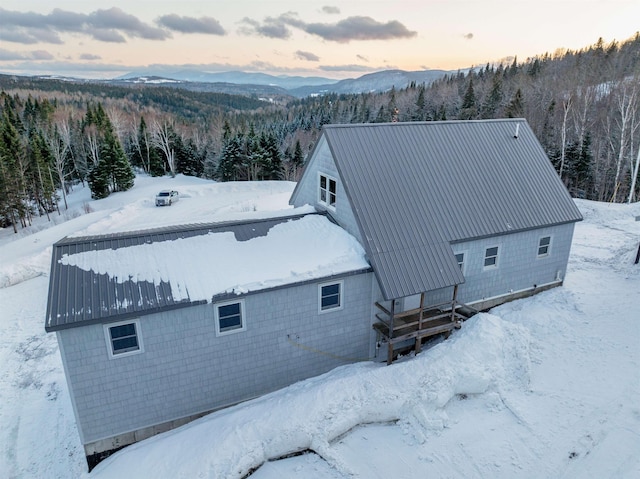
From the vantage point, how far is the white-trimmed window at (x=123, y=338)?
371 inches

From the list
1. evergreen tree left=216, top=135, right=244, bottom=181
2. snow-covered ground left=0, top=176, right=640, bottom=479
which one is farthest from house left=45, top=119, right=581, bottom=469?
evergreen tree left=216, top=135, right=244, bottom=181

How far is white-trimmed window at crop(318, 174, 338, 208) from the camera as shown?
47.1 feet

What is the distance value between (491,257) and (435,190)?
3.40m

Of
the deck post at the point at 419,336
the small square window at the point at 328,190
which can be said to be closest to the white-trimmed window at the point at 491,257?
the deck post at the point at 419,336

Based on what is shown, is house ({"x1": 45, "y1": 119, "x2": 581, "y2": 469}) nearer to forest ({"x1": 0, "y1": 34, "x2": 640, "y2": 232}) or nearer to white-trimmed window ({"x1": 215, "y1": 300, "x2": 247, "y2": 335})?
white-trimmed window ({"x1": 215, "y1": 300, "x2": 247, "y2": 335})

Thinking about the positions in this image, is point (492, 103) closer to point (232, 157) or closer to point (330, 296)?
point (232, 157)

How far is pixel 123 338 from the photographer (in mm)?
9594

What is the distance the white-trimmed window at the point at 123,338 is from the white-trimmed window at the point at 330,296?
15.8 feet

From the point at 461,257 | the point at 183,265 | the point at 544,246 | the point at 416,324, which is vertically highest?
the point at 183,265

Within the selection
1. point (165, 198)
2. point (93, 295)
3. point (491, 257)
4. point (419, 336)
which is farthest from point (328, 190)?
point (165, 198)

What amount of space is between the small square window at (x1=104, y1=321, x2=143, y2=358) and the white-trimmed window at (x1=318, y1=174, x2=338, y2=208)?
7715 millimetres

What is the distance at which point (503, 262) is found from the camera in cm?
1516

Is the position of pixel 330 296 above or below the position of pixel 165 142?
below

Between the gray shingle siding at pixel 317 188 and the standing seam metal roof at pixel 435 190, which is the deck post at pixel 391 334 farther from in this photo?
the gray shingle siding at pixel 317 188
